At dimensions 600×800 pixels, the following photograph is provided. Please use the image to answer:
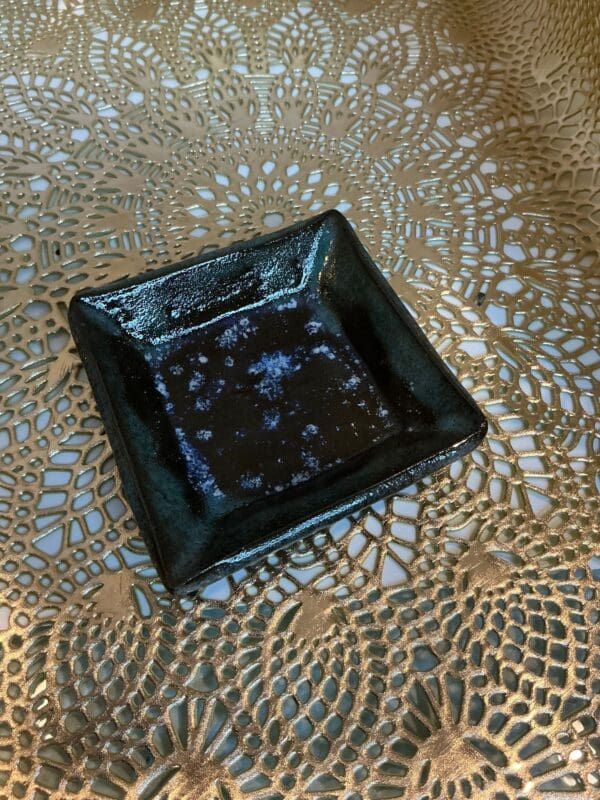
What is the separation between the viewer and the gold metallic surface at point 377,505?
0.69m

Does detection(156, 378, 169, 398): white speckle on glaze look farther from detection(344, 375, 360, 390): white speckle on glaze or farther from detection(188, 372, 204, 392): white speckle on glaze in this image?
detection(344, 375, 360, 390): white speckle on glaze

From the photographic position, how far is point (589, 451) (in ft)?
2.88

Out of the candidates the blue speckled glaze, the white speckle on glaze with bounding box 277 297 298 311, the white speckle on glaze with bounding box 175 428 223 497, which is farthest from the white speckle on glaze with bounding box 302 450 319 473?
the white speckle on glaze with bounding box 277 297 298 311

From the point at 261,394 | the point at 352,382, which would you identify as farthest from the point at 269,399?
the point at 352,382

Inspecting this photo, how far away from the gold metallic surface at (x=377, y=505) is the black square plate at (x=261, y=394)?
0.09 meters

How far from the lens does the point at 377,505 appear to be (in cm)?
82

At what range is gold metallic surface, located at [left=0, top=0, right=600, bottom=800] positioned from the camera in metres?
0.69

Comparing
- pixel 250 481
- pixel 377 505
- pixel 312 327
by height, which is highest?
pixel 312 327

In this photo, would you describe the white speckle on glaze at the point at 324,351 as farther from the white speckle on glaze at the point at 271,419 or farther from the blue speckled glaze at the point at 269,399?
the white speckle on glaze at the point at 271,419

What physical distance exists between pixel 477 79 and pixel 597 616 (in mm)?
1027

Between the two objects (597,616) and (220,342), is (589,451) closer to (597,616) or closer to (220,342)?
(597,616)

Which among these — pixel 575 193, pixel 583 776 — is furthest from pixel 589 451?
pixel 575 193

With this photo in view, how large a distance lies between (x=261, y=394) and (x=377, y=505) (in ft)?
0.68

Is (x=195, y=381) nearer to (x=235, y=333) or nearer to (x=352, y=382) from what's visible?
(x=235, y=333)
